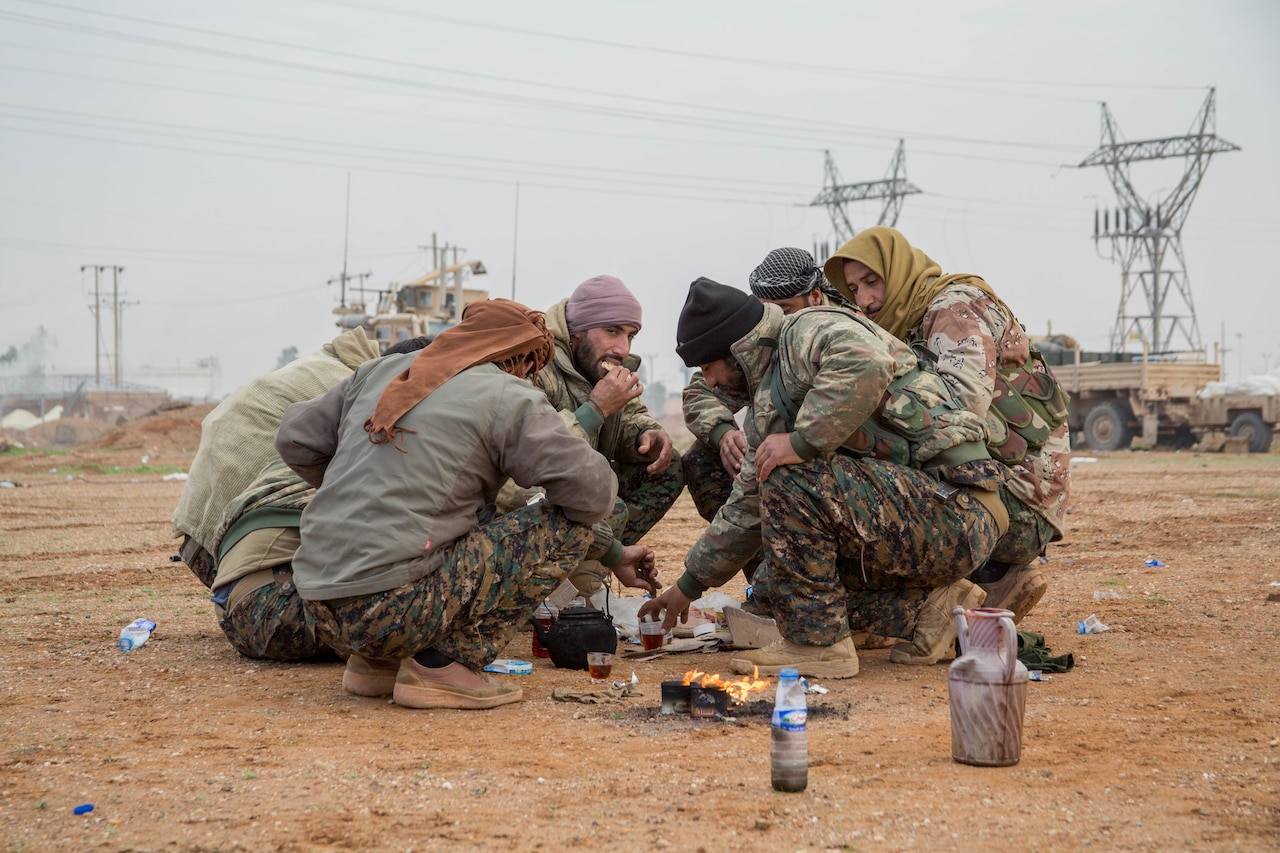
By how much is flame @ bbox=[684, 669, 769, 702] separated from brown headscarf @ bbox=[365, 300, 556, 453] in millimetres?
1269

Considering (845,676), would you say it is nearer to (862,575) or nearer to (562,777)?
(862,575)

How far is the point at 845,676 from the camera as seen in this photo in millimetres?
4797

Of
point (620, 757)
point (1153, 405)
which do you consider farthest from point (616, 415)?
point (1153, 405)

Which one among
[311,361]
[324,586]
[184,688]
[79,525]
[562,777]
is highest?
[311,361]

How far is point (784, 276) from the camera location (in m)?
5.64

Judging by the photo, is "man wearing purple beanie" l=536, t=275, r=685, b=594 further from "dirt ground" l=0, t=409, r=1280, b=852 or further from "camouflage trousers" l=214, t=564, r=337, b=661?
"camouflage trousers" l=214, t=564, r=337, b=661

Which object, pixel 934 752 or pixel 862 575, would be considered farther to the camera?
pixel 862 575

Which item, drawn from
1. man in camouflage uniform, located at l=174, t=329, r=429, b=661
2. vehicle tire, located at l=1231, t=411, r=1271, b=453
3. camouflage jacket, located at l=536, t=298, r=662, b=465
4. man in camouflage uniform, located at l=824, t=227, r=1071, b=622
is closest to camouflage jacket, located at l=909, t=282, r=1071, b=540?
man in camouflage uniform, located at l=824, t=227, r=1071, b=622

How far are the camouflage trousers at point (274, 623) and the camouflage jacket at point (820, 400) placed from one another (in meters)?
1.61

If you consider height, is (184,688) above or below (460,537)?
below

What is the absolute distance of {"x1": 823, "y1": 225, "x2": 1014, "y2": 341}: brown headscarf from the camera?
217 inches

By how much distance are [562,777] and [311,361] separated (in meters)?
3.06

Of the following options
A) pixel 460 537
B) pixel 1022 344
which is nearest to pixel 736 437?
pixel 1022 344

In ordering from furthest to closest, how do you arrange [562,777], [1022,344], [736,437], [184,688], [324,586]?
[736,437]
[1022,344]
[184,688]
[324,586]
[562,777]
